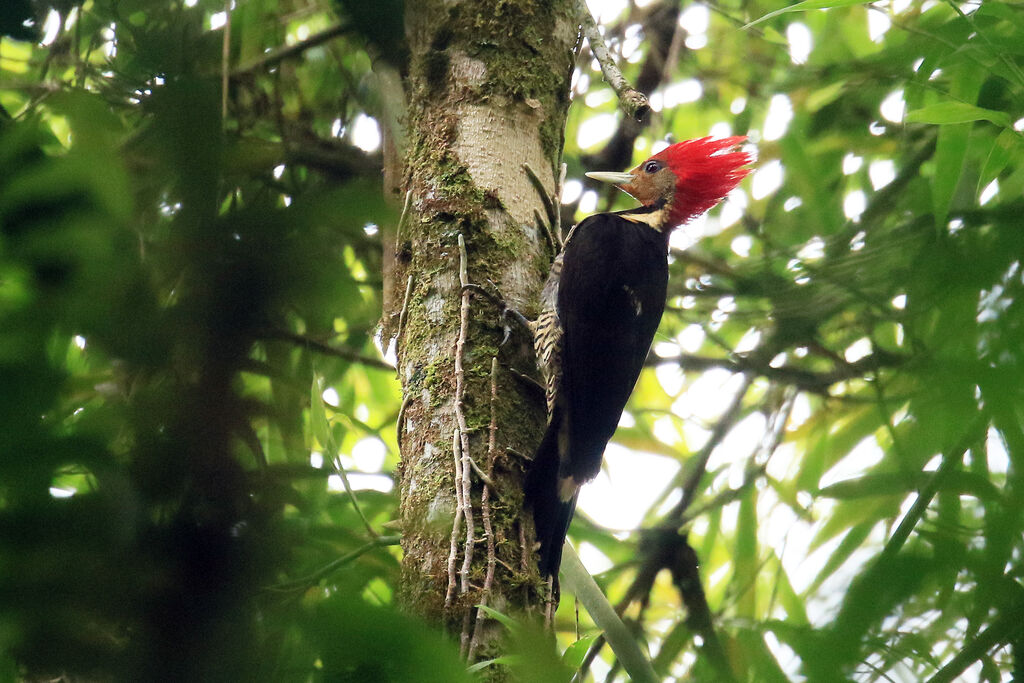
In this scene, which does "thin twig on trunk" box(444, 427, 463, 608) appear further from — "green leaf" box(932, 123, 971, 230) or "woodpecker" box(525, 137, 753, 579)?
"green leaf" box(932, 123, 971, 230)

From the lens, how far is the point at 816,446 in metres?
2.02

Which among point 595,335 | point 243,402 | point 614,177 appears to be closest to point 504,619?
point 243,402

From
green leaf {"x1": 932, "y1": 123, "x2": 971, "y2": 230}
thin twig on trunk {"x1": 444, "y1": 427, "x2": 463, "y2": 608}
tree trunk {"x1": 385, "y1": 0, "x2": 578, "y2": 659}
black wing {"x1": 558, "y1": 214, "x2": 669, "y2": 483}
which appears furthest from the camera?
black wing {"x1": 558, "y1": 214, "x2": 669, "y2": 483}

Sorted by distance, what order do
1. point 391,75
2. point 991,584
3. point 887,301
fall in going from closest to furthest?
point 991,584 < point 887,301 < point 391,75

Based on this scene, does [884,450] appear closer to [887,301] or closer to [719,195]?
[887,301]

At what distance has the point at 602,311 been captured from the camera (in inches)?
117

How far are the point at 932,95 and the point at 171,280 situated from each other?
199cm

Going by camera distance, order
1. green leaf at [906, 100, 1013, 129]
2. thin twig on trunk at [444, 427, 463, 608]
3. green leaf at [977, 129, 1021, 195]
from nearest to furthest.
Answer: green leaf at [977, 129, 1021, 195]
green leaf at [906, 100, 1013, 129]
thin twig on trunk at [444, 427, 463, 608]

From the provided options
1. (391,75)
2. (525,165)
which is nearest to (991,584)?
(391,75)

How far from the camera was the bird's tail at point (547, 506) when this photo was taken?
2.14 metres

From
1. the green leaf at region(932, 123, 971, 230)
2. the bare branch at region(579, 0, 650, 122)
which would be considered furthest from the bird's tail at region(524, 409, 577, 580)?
the green leaf at region(932, 123, 971, 230)

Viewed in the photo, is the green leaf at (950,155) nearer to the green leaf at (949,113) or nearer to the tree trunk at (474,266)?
the green leaf at (949,113)

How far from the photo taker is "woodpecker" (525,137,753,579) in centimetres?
233

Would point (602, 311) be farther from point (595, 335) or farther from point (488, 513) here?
point (488, 513)
